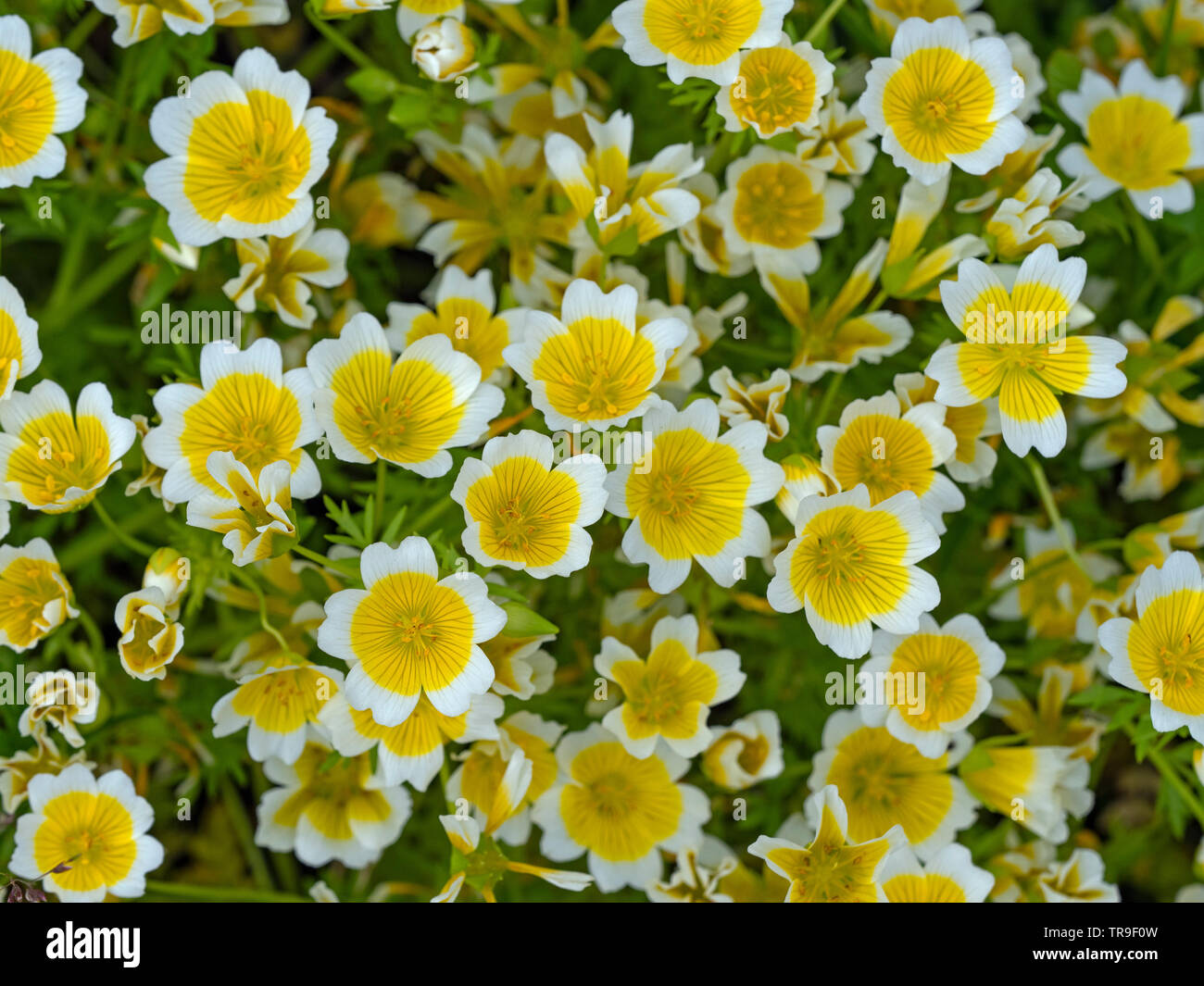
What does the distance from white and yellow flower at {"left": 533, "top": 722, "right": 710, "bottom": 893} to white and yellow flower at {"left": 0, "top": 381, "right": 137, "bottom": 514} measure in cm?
100

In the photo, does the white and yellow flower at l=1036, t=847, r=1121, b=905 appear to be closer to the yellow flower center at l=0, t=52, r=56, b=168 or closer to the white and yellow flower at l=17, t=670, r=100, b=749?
the white and yellow flower at l=17, t=670, r=100, b=749

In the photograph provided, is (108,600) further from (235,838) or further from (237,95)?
(237,95)

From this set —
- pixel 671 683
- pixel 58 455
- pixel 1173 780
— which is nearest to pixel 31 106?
pixel 58 455

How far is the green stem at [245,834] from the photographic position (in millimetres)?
2375

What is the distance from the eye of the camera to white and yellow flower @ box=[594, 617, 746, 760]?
198cm

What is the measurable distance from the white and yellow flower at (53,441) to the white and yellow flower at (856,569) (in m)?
1.16

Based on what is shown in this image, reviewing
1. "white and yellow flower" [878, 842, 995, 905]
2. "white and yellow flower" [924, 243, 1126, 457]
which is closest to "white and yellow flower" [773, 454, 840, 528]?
"white and yellow flower" [924, 243, 1126, 457]

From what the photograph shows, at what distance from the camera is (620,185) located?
2.02m

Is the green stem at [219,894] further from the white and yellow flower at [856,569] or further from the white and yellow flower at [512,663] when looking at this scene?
the white and yellow flower at [856,569]

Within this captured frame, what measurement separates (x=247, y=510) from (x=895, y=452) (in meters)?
1.12

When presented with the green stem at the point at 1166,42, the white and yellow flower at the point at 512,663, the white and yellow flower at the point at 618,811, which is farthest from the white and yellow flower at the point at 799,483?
the green stem at the point at 1166,42

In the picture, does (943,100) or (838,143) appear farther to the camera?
(838,143)

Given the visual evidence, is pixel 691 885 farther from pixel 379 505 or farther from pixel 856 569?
pixel 379 505

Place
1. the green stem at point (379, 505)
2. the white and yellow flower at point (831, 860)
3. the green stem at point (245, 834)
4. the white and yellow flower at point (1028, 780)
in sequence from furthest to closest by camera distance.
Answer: the green stem at point (245, 834)
the white and yellow flower at point (1028, 780)
the white and yellow flower at point (831, 860)
the green stem at point (379, 505)
